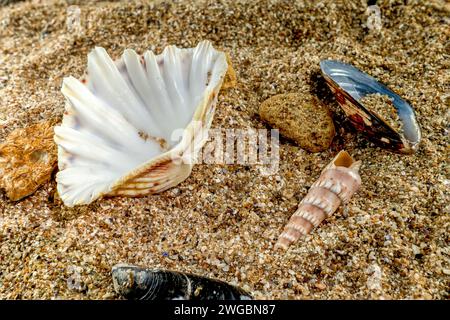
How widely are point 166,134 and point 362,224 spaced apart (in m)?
1.15

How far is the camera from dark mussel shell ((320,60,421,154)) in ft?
7.93

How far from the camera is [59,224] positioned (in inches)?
88.7

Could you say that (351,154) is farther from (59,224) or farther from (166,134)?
(59,224)

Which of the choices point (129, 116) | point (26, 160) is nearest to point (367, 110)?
point (129, 116)

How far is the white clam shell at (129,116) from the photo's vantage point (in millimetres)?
2232

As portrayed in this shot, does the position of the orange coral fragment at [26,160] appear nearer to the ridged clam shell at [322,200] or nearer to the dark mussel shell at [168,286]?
the dark mussel shell at [168,286]

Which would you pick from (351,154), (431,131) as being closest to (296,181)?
(351,154)

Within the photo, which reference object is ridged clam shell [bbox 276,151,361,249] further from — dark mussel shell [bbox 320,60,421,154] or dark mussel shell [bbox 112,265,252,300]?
dark mussel shell [bbox 112,265,252,300]

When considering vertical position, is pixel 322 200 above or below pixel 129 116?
below

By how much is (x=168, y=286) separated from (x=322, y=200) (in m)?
0.88

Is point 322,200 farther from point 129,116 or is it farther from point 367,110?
point 129,116

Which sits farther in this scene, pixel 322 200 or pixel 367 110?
pixel 367 110

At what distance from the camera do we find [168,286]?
1.84 meters

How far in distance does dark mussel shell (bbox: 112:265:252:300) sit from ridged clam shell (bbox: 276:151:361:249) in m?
0.41
